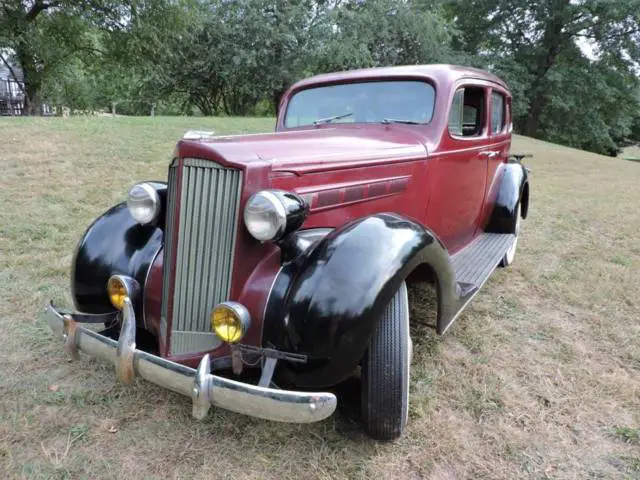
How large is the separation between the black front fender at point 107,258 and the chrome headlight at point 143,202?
0.57ft

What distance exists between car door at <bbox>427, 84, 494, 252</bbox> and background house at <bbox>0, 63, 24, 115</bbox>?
22480 millimetres

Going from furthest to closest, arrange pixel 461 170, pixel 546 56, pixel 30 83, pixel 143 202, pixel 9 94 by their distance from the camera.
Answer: pixel 9 94
pixel 546 56
pixel 30 83
pixel 461 170
pixel 143 202

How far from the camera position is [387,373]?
1.89 m

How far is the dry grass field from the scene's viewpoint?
1915 mm

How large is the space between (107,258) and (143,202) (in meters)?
0.37

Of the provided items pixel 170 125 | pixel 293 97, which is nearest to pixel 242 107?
pixel 170 125

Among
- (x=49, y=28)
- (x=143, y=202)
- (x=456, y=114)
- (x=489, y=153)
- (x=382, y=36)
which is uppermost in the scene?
(x=382, y=36)

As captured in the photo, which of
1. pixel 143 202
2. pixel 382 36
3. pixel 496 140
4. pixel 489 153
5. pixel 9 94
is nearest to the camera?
pixel 143 202

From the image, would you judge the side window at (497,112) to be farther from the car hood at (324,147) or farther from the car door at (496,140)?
the car hood at (324,147)

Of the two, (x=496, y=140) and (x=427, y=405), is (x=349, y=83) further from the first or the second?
(x=427, y=405)

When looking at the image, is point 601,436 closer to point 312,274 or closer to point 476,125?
point 312,274

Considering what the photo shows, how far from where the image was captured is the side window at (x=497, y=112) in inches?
153

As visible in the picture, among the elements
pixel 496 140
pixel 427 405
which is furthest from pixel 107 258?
pixel 496 140

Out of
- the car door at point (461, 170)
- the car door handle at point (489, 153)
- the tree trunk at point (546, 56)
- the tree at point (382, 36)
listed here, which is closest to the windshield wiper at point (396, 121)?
the car door at point (461, 170)
